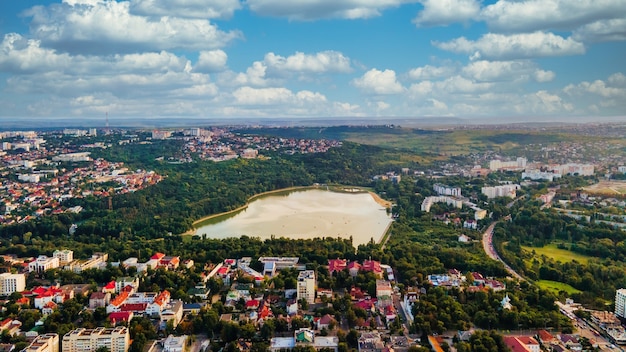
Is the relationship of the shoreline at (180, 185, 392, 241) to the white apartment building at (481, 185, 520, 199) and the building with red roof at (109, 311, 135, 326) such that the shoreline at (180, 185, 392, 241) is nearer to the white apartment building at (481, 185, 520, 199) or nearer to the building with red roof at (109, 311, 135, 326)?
the white apartment building at (481, 185, 520, 199)

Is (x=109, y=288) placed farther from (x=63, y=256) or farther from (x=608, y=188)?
(x=608, y=188)

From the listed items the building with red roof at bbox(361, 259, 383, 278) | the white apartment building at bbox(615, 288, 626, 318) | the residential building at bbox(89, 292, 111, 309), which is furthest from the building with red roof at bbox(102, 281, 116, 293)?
the white apartment building at bbox(615, 288, 626, 318)

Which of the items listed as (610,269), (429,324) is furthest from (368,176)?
(429,324)

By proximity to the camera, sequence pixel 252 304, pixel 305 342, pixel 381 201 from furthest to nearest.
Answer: pixel 381 201
pixel 252 304
pixel 305 342

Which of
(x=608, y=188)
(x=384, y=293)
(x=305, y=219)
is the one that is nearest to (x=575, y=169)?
(x=608, y=188)

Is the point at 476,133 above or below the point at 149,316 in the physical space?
above

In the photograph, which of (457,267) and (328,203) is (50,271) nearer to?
(457,267)
